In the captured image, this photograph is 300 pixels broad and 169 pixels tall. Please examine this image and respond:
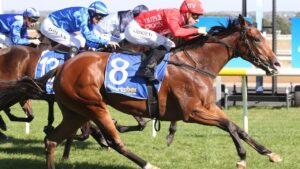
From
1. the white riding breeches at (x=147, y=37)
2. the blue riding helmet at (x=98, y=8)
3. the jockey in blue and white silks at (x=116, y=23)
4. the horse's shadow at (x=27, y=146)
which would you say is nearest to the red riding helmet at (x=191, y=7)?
the white riding breeches at (x=147, y=37)

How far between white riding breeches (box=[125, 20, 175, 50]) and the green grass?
129 cm

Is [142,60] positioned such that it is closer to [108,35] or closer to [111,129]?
[111,129]

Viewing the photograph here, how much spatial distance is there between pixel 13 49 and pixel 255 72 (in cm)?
382

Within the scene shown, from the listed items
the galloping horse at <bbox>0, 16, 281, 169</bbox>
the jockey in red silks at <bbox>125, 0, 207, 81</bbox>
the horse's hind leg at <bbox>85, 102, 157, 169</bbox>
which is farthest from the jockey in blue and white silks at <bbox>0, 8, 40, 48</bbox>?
the horse's hind leg at <bbox>85, 102, 157, 169</bbox>

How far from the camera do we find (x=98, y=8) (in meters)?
7.87

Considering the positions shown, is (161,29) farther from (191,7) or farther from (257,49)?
(257,49)

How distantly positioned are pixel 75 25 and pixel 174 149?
6.51ft

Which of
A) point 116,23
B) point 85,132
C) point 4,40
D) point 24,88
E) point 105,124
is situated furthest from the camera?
point 4,40

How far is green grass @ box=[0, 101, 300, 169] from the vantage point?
22.5 feet

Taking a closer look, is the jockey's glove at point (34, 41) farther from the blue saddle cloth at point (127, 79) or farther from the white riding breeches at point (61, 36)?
the blue saddle cloth at point (127, 79)

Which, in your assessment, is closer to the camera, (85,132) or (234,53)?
(234,53)

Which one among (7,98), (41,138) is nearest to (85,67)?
(7,98)

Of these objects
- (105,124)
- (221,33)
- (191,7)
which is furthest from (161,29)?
(105,124)

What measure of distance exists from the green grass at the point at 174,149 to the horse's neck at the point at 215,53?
1107 millimetres
